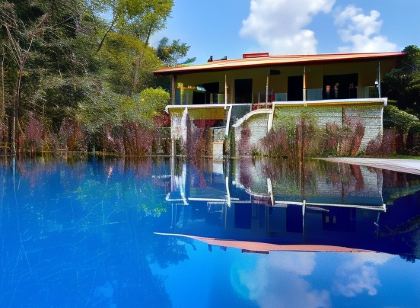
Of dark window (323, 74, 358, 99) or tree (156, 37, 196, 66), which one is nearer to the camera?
dark window (323, 74, 358, 99)

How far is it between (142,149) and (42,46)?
255 inches

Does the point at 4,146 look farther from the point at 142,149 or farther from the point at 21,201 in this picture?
the point at 21,201

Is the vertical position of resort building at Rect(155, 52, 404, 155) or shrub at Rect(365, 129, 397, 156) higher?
resort building at Rect(155, 52, 404, 155)

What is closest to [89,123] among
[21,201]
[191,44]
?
[21,201]

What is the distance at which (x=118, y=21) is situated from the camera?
3019 cm

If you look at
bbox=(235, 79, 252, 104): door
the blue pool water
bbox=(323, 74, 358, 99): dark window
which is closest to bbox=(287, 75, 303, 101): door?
bbox=(323, 74, 358, 99): dark window

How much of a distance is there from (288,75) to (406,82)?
18.7 feet

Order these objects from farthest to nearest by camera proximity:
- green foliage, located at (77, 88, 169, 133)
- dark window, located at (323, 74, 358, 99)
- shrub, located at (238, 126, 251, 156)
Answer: dark window, located at (323, 74, 358, 99) → shrub, located at (238, 126, 251, 156) → green foliage, located at (77, 88, 169, 133)

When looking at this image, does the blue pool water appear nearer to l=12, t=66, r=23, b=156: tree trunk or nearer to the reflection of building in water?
the reflection of building in water

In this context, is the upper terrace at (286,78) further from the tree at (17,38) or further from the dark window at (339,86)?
the tree at (17,38)

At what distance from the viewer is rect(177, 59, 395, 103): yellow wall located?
20.3 meters

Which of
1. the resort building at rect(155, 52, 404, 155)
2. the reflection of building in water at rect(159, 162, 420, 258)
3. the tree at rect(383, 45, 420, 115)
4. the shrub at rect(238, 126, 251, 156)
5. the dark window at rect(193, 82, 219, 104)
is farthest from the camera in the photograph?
the dark window at rect(193, 82, 219, 104)

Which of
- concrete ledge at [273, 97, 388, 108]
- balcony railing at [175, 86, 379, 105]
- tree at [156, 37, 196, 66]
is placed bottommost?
concrete ledge at [273, 97, 388, 108]

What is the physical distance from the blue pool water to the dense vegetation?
9.44 metres
